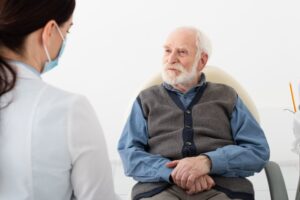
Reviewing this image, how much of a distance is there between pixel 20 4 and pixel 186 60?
1221mm

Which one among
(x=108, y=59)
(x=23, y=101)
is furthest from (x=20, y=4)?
(x=108, y=59)

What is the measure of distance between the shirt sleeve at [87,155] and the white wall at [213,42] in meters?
2.36

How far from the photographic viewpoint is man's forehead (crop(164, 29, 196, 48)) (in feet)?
6.93

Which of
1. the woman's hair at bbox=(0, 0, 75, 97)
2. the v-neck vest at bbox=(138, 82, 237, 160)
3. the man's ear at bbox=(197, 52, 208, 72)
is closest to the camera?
the woman's hair at bbox=(0, 0, 75, 97)

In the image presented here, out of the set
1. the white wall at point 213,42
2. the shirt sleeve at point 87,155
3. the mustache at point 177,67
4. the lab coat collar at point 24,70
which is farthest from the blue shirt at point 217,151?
the white wall at point 213,42

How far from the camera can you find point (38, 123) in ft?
3.37

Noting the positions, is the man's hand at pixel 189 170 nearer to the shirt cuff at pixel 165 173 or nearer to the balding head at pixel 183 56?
the shirt cuff at pixel 165 173

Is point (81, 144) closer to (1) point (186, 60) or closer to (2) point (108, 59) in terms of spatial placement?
(1) point (186, 60)

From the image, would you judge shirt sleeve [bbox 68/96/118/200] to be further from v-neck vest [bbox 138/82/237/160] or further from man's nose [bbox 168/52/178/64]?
man's nose [bbox 168/52/178/64]

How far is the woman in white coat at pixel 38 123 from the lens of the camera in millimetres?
1025

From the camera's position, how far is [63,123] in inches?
41.0

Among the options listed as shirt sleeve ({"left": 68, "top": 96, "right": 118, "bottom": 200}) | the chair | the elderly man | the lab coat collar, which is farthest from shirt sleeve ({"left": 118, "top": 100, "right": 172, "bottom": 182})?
the lab coat collar

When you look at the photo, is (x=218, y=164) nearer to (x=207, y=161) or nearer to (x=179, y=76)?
(x=207, y=161)

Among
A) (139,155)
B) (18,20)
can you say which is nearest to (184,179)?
(139,155)
